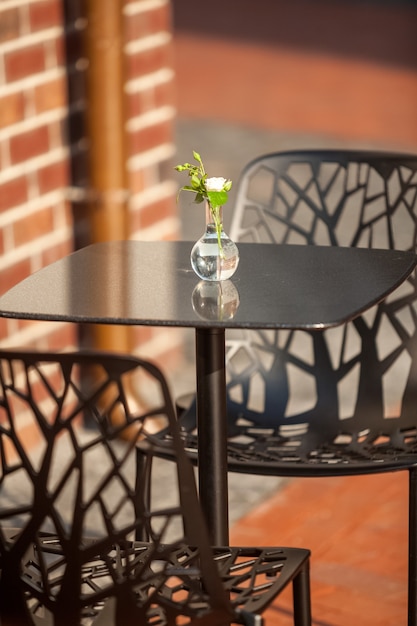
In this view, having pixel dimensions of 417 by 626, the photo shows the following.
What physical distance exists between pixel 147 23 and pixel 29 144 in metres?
0.71

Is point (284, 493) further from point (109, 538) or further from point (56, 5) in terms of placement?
point (109, 538)

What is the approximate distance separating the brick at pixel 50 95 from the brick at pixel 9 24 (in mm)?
180

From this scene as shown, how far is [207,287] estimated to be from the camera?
2.20 metres

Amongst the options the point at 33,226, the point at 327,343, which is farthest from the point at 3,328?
the point at 327,343

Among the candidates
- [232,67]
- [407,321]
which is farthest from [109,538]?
[232,67]

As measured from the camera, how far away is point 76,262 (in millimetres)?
2396

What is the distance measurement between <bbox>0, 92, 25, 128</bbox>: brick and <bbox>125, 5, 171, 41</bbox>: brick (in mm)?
494

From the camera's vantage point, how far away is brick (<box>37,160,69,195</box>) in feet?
12.5

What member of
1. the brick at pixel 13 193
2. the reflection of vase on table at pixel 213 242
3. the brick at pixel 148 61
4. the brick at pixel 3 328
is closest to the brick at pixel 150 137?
the brick at pixel 148 61

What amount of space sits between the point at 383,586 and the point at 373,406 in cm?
59

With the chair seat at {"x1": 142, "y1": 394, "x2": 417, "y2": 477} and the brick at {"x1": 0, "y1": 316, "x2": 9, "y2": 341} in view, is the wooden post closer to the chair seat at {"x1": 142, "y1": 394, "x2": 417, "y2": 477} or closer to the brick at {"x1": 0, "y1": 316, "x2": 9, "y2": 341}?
the brick at {"x1": 0, "y1": 316, "x2": 9, "y2": 341}

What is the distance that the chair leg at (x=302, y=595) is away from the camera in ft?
6.59

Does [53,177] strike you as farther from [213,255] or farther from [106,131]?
[213,255]

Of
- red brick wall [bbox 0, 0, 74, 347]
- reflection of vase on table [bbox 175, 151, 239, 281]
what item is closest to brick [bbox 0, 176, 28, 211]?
red brick wall [bbox 0, 0, 74, 347]
